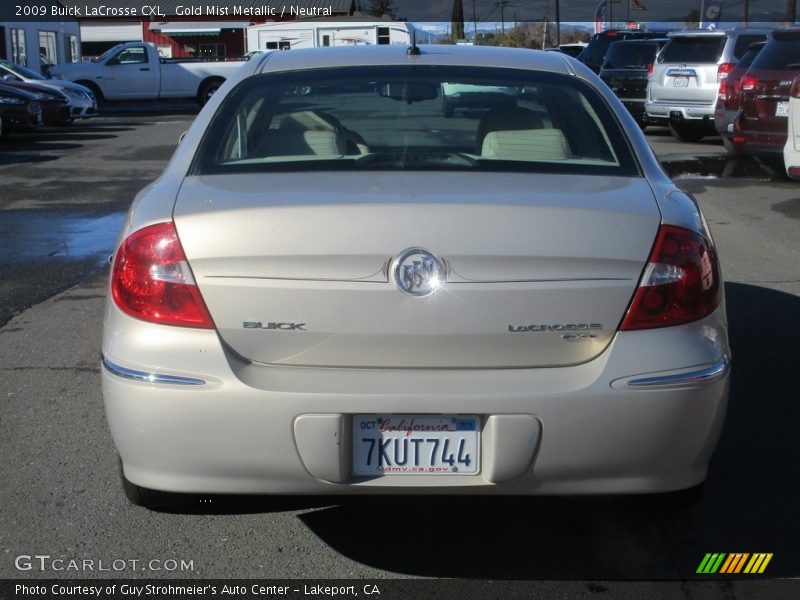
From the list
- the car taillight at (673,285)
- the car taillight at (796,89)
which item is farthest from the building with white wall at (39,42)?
the car taillight at (673,285)

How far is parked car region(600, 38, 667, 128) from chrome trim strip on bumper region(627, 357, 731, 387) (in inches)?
688

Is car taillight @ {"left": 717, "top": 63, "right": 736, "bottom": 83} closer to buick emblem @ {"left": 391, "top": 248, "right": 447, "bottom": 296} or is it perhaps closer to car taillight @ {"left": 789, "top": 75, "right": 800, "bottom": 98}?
car taillight @ {"left": 789, "top": 75, "right": 800, "bottom": 98}

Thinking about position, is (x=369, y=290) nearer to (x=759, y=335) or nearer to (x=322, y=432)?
(x=322, y=432)

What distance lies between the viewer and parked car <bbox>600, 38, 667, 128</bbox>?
20.6m

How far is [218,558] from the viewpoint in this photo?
133 inches

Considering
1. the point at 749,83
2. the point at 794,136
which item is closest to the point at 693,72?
the point at 749,83

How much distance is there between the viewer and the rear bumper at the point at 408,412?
9.44 ft

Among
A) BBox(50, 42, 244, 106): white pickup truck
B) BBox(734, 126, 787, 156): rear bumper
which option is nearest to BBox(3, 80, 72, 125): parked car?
BBox(50, 42, 244, 106): white pickup truck

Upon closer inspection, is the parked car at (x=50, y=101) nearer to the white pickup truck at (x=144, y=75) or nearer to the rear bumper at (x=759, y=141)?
the white pickup truck at (x=144, y=75)

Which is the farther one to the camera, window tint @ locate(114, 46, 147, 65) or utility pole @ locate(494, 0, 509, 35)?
utility pole @ locate(494, 0, 509, 35)

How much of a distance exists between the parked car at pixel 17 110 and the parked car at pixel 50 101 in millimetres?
437

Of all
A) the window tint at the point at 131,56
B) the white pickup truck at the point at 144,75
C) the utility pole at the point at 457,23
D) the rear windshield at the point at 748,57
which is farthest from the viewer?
the utility pole at the point at 457,23

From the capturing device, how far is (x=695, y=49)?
17906 mm

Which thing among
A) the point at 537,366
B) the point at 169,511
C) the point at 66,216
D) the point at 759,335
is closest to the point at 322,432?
the point at 537,366
